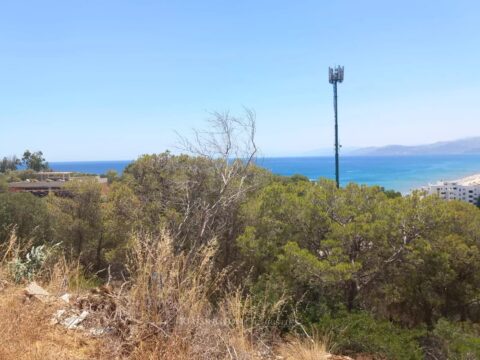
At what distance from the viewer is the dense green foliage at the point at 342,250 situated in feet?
21.8

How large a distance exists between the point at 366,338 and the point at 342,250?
6.30 feet

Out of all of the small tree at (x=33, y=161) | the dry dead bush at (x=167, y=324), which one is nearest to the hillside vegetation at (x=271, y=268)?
the dry dead bush at (x=167, y=324)

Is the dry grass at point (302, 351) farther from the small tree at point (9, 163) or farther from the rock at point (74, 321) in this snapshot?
the small tree at point (9, 163)

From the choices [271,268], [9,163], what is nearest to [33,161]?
[9,163]

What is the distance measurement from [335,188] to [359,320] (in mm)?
3263

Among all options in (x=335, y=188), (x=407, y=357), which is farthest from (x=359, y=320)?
(x=335, y=188)

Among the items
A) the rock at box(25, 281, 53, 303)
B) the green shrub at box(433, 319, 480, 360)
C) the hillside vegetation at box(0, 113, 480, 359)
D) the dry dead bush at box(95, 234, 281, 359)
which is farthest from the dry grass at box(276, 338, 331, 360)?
the rock at box(25, 281, 53, 303)

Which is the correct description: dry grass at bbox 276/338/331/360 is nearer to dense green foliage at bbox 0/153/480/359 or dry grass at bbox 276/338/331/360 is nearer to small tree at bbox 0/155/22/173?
dense green foliage at bbox 0/153/480/359

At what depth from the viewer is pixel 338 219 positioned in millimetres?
8516

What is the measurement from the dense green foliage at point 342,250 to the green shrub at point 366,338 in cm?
2

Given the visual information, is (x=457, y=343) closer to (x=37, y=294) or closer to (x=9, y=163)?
(x=37, y=294)

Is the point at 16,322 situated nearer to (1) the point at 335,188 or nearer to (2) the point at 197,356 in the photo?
(2) the point at 197,356

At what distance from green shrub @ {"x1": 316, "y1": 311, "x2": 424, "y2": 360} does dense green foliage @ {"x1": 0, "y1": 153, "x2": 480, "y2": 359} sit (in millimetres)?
15

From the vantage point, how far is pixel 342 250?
24.7 feet
